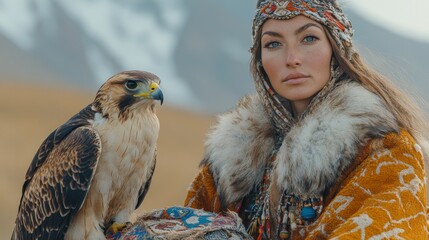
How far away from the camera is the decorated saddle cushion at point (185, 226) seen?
3719 mm

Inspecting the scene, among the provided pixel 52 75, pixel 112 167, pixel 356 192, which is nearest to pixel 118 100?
pixel 112 167

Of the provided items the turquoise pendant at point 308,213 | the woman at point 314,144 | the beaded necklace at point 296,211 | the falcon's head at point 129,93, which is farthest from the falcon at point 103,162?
the turquoise pendant at point 308,213

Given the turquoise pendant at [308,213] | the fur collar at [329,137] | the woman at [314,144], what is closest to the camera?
the woman at [314,144]

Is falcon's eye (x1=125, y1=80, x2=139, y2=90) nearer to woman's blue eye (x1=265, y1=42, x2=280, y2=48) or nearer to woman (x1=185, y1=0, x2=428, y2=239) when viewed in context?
woman (x1=185, y1=0, x2=428, y2=239)

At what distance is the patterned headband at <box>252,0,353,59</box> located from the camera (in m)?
4.14

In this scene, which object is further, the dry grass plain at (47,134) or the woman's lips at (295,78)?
the dry grass plain at (47,134)

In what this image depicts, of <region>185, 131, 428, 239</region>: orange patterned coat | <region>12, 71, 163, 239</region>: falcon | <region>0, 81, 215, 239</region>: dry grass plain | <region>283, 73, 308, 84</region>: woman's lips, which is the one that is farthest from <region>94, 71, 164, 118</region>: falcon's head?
<region>0, 81, 215, 239</region>: dry grass plain

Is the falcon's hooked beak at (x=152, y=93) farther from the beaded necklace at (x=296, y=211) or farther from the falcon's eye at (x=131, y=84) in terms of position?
the beaded necklace at (x=296, y=211)

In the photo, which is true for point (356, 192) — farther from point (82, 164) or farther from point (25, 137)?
point (25, 137)

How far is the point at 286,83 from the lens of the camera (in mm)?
4211

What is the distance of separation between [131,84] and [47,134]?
897 inches

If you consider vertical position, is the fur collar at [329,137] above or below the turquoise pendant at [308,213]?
above

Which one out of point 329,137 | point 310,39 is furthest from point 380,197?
point 310,39

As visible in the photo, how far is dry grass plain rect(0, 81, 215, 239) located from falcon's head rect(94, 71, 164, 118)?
1160 cm
